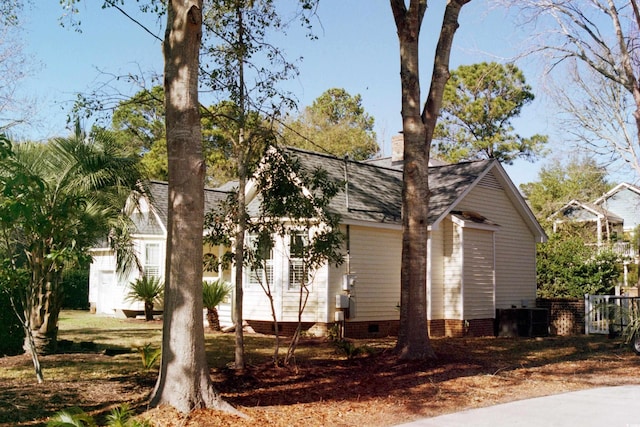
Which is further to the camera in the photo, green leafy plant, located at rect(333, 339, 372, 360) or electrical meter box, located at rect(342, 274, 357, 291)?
electrical meter box, located at rect(342, 274, 357, 291)

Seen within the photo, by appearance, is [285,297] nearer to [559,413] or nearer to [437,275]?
[437,275]

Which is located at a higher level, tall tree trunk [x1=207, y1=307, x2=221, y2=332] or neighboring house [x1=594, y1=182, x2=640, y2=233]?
neighboring house [x1=594, y1=182, x2=640, y2=233]

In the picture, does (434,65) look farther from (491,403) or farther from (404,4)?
(491,403)

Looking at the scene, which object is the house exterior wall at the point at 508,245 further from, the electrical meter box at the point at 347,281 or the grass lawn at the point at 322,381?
the grass lawn at the point at 322,381

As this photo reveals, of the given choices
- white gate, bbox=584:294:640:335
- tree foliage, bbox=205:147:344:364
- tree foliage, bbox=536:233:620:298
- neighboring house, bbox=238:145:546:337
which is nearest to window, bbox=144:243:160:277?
neighboring house, bbox=238:145:546:337

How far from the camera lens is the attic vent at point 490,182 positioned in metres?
21.2

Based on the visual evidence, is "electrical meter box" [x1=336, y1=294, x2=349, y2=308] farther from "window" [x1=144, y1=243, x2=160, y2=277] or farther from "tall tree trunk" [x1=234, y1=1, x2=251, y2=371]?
"window" [x1=144, y1=243, x2=160, y2=277]

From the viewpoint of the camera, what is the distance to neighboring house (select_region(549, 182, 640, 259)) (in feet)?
126

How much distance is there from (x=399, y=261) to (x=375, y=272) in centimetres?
115

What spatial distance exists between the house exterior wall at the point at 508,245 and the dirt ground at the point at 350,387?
697cm

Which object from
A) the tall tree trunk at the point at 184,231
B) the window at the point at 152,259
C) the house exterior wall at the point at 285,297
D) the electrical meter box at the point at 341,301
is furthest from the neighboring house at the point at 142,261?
the tall tree trunk at the point at 184,231

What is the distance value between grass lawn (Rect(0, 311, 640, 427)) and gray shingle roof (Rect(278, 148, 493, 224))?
167 inches

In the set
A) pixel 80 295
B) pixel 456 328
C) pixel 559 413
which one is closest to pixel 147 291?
pixel 456 328

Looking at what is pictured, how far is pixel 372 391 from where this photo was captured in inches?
385
